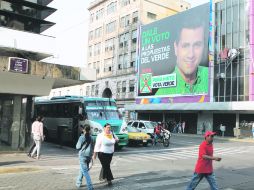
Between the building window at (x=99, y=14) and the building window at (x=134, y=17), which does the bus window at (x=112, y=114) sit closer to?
the building window at (x=134, y=17)

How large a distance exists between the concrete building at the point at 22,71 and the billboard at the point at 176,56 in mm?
33411

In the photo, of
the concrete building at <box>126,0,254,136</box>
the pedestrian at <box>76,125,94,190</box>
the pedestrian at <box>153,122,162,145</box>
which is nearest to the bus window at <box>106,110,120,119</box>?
the pedestrian at <box>153,122,162,145</box>

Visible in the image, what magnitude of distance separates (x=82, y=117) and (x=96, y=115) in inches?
31.7

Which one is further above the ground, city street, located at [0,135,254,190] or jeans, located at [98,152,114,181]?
jeans, located at [98,152,114,181]

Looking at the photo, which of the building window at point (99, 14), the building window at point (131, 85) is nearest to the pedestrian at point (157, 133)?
the building window at point (131, 85)

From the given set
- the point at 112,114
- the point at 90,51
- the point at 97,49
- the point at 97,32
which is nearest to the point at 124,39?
the point at 97,49

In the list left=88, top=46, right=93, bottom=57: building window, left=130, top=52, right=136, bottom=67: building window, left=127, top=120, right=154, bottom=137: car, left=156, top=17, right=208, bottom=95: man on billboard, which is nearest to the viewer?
left=127, top=120, right=154, bottom=137: car

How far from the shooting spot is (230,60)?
45969 mm

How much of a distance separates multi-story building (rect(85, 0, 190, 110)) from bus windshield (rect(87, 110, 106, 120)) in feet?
144

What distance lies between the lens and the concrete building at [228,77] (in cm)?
4347

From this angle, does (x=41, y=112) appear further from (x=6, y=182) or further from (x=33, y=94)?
(x=6, y=182)

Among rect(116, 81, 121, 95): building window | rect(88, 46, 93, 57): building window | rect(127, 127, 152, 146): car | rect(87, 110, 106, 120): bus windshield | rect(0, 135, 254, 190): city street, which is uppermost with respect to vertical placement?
rect(88, 46, 93, 57): building window

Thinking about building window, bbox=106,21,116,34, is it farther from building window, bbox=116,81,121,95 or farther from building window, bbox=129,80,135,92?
building window, bbox=129,80,135,92

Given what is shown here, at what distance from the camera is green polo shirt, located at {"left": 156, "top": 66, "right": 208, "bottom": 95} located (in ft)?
160
